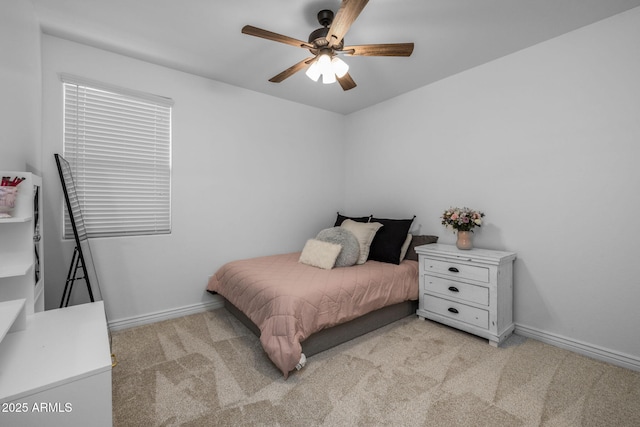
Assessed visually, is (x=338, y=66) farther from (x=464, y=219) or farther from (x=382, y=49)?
(x=464, y=219)

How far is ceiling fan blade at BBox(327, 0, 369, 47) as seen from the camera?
1.44 meters

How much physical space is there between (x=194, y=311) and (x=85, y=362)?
1880mm

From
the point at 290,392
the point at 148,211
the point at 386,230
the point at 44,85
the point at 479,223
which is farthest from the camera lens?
the point at 386,230

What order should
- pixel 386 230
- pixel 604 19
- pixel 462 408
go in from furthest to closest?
1. pixel 386 230
2. pixel 604 19
3. pixel 462 408

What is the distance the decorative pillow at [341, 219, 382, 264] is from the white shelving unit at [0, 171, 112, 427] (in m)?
2.18

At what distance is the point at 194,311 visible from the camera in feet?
9.67

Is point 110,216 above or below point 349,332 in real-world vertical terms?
above

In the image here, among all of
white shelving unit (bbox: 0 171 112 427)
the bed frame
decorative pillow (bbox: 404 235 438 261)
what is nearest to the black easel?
white shelving unit (bbox: 0 171 112 427)

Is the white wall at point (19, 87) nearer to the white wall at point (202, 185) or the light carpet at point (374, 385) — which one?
the white wall at point (202, 185)

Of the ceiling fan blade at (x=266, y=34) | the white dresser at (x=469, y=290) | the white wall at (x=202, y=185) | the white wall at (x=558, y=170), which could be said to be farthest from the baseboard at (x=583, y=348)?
the ceiling fan blade at (x=266, y=34)

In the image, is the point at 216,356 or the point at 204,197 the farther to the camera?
the point at 204,197

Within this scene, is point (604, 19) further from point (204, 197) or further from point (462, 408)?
point (204, 197)

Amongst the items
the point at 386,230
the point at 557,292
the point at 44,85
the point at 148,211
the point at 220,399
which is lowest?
the point at 220,399

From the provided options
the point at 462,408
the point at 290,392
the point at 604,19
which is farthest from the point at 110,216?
the point at 604,19
